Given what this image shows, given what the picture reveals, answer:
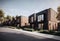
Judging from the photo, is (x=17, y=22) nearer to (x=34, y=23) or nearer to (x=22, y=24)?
(x=22, y=24)

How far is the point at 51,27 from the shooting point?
13.8 m

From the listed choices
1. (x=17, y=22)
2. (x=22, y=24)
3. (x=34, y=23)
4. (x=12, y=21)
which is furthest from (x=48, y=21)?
(x=12, y=21)

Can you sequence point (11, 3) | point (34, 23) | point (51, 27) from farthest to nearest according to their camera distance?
1. point (34, 23)
2. point (51, 27)
3. point (11, 3)

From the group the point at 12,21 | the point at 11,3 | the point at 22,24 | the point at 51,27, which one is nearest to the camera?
the point at 11,3

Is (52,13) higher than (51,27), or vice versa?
(52,13)

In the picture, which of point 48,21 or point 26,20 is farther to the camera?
point 26,20

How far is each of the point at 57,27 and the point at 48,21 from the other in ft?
4.20

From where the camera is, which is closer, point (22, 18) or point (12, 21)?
point (22, 18)

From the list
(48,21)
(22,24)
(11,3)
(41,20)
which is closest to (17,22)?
(22,24)

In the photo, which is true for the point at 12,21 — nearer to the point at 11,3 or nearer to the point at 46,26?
the point at 46,26

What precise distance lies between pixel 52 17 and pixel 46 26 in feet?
4.49

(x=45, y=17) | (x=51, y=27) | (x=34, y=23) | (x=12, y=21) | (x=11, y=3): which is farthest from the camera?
(x=12, y=21)

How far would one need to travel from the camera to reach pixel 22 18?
22.0 meters

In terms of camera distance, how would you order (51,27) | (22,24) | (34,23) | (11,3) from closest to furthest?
(11,3) → (51,27) → (34,23) → (22,24)
